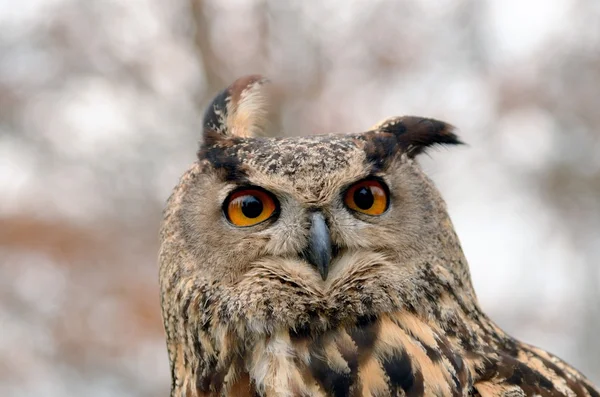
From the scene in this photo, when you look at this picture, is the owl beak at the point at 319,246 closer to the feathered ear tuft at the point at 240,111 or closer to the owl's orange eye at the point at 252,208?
the owl's orange eye at the point at 252,208

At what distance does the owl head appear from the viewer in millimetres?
1509

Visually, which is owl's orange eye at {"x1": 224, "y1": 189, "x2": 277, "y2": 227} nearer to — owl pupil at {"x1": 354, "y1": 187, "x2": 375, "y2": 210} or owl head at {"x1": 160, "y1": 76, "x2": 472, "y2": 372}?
owl head at {"x1": 160, "y1": 76, "x2": 472, "y2": 372}

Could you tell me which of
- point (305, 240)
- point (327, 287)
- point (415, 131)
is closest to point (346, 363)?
point (327, 287)

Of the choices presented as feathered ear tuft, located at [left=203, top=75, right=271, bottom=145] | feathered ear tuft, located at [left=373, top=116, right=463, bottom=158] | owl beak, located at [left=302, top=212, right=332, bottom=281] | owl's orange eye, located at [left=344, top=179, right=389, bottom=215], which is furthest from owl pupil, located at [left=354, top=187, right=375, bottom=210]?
feathered ear tuft, located at [left=203, top=75, right=271, bottom=145]

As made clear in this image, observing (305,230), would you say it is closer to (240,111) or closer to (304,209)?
(304,209)

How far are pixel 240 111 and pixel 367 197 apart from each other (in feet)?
2.00

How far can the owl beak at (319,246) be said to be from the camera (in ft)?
4.87

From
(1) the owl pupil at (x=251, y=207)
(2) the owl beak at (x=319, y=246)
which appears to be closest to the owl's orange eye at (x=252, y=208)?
(1) the owl pupil at (x=251, y=207)

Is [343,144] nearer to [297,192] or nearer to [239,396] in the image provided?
[297,192]

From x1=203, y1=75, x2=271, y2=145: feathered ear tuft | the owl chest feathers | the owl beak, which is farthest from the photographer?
x1=203, y1=75, x2=271, y2=145: feathered ear tuft

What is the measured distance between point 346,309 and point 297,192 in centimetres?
30

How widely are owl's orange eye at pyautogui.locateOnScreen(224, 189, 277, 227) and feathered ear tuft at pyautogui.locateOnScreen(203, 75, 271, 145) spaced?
0.30 metres

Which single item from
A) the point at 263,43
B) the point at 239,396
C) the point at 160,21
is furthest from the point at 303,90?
the point at 239,396

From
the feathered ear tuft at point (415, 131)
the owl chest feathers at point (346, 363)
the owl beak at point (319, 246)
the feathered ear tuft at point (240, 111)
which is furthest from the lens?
the feathered ear tuft at point (240, 111)
